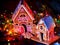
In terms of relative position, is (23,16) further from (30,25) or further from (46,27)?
(46,27)

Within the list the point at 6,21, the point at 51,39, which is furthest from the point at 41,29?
the point at 6,21

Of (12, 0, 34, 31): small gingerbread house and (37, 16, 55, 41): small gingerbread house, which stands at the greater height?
(12, 0, 34, 31): small gingerbread house

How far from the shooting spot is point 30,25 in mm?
1287

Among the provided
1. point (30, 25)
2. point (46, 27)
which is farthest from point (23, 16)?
point (46, 27)

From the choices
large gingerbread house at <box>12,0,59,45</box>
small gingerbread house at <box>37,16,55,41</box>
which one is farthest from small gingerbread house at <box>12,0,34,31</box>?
small gingerbread house at <box>37,16,55,41</box>

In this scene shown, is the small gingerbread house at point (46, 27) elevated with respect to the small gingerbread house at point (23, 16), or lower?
lower

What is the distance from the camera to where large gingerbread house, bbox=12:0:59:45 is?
1174mm

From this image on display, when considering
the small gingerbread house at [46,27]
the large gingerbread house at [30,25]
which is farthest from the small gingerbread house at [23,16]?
the small gingerbread house at [46,27]

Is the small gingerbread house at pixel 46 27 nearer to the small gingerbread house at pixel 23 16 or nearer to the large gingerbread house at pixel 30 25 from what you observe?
the large gingerbread house at pixel 30 25

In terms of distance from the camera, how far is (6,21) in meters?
1.38

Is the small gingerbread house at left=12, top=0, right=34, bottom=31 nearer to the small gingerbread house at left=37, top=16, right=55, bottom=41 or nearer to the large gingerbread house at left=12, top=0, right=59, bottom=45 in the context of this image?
the large gingerbread house at left=12, top=0, right=59, bottom=45

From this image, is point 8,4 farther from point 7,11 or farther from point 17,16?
point 17,16

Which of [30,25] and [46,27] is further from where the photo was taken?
[30,25]

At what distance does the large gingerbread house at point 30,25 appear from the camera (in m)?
1.17
